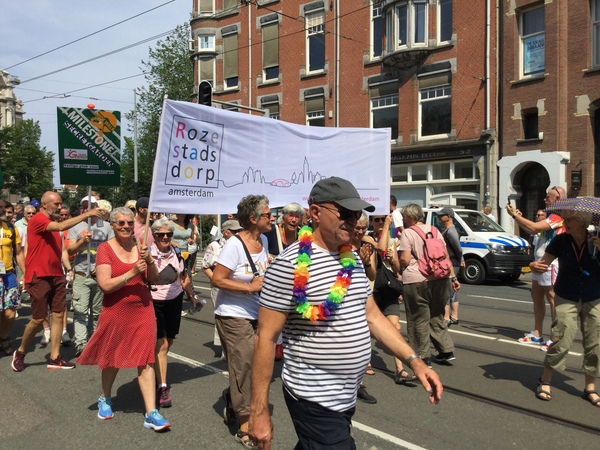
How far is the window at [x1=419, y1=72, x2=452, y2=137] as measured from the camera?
73.9 ft

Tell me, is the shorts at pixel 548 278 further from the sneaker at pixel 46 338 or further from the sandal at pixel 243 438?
the sneaker at pixel 46 338

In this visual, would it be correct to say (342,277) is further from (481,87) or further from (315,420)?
(481,87)

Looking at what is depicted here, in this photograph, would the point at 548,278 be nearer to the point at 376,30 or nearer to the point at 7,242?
the point at 7,242

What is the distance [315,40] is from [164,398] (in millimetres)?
24289

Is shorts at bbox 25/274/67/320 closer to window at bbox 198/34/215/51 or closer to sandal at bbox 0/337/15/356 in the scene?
sandal at bbox 0/337/15/356

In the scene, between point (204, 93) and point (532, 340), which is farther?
point (204, 93)

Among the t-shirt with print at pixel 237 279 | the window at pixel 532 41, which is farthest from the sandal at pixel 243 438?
the window at pixel 532 41

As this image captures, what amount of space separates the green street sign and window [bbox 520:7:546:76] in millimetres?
17002

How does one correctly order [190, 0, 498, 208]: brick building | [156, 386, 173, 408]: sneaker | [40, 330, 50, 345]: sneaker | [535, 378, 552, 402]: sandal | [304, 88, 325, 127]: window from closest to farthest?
[156, 386, 173, 408]: sneaker → [535, 378, 552, 402]: sandal → [40, 330, 50, 345]: sneaker → [190, 0, 498, 208]: brick building → [304, 88, 325, 127]: window

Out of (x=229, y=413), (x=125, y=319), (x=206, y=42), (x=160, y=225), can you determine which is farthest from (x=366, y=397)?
(x=206, y=42)

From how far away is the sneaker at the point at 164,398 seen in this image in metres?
5.18

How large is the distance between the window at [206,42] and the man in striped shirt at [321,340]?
101ft

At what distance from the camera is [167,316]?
5.33 m

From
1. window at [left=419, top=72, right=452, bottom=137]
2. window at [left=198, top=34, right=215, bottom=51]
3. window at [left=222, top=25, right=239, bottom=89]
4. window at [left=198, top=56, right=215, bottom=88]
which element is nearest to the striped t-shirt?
window at [left=419, top=72, right=452, bottom=137]
